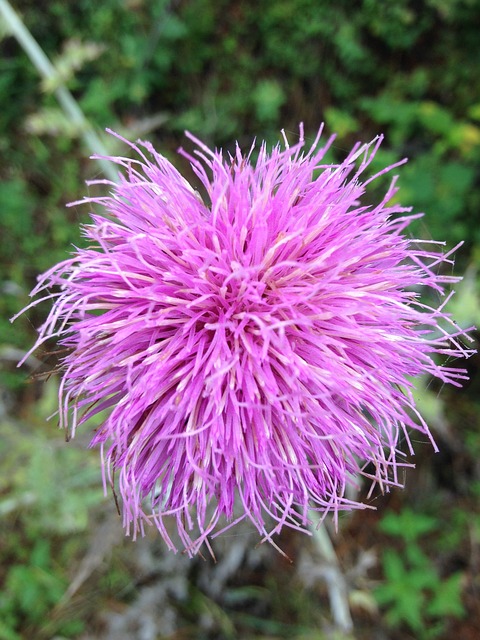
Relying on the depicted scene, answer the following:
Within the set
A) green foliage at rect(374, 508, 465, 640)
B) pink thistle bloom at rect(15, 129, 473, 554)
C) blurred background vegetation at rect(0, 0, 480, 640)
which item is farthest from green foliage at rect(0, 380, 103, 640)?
green foliage at rect(374, 508, 465, 640)

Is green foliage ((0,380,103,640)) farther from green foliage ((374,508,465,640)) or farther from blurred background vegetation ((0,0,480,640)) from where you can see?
green foliage ((374,508,465,640))

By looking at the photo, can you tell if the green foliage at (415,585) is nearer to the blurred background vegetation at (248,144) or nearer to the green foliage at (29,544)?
the blurred background vegetation at (248,144)

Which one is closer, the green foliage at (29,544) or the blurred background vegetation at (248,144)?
the green foliage at (29,544)

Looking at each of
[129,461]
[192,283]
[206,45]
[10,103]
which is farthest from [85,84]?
[129,461]

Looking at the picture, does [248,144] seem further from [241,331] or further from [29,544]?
[29,544]

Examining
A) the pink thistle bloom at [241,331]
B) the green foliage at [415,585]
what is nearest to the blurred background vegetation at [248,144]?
the green foliage at [415,585]

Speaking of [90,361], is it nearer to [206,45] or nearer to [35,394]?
[35,394]

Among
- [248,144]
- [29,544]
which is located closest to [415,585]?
[29,544]
